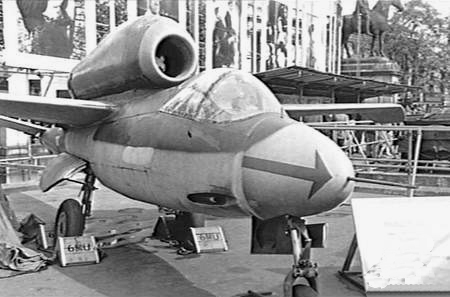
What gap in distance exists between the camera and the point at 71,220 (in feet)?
21.6

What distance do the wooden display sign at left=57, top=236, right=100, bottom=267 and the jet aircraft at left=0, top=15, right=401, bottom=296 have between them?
38 cm

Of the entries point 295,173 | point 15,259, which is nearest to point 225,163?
point 295,173

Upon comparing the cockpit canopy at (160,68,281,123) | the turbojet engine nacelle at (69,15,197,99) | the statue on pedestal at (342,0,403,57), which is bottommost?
the cockpit canopy at (160,68,281,123)

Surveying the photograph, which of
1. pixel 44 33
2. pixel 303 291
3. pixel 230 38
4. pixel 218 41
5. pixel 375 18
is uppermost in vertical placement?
pixel 375 18

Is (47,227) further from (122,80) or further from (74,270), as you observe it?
(122,80)

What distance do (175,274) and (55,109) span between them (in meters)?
2.26

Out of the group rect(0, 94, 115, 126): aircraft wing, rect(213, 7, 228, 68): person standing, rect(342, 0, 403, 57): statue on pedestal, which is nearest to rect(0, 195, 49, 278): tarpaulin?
rect(0, 94, 115, 126): aircraft wing

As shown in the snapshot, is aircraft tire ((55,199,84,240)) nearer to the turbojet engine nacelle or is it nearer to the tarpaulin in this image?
the tarpaulin

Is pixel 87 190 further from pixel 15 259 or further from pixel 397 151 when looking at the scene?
pixel 397 151

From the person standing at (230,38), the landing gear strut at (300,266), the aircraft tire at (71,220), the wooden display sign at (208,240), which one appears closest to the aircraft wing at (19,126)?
the aircraft tire at (71,220)

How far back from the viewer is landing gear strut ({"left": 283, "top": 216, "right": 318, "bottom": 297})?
4.12m

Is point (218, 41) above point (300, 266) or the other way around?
above

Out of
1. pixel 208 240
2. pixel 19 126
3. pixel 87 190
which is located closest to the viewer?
pixel 208 240

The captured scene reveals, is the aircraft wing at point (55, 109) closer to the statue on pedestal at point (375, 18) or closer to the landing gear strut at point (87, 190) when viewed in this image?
the landing gear strut at point (87, 190)
